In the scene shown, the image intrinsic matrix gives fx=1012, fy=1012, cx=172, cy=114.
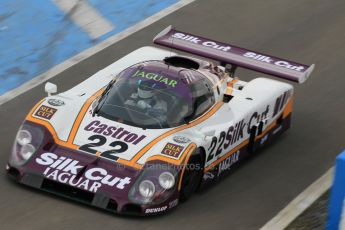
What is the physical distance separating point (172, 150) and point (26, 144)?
1712 mm

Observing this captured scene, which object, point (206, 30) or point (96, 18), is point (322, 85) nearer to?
point (206, 30)

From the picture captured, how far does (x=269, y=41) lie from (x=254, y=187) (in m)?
5.27

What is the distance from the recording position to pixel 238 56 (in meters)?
13.5

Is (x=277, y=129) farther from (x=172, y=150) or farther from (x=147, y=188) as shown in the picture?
(x=147, y=188)

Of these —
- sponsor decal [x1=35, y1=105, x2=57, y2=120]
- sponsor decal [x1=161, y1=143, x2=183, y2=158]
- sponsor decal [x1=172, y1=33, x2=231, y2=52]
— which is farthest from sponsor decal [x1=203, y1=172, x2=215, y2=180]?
sponsor decal [x1=172, y1=33, x2=231, y2=52]

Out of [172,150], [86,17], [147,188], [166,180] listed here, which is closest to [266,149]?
[172,150]

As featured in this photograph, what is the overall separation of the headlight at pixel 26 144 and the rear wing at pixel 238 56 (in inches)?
105

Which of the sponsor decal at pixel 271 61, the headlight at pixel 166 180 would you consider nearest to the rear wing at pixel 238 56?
the sponsor decal at pixel 271 61

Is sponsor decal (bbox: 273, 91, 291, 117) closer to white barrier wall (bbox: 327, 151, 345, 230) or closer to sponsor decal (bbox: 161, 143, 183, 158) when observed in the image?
sponsor decal (bbox: 161, 143, 183, 158)

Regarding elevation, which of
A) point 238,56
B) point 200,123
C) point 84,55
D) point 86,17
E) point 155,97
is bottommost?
point 84,55

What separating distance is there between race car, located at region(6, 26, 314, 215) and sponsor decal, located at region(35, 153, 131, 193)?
1cm

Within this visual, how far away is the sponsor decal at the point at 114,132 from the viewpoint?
11.8 metres

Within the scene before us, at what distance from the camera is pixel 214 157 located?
39.6ft

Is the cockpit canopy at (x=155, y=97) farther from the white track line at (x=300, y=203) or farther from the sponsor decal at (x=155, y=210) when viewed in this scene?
the white track line at (x=300, y=203)
